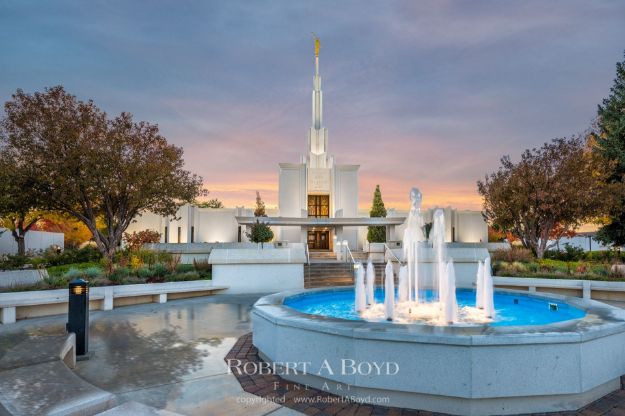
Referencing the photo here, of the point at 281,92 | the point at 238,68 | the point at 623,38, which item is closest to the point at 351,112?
the point at 281,92

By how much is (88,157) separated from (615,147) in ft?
90.2

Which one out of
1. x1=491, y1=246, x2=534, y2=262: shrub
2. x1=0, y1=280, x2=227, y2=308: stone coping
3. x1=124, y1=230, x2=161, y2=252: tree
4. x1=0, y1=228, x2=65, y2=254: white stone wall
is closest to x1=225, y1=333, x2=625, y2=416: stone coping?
x1=0, y1=280, x2=227, y2=308: stone coping

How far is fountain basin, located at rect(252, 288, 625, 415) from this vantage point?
4137mm

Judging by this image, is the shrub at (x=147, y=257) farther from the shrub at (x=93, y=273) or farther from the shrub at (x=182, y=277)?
the shrub at (x=93, y=273)

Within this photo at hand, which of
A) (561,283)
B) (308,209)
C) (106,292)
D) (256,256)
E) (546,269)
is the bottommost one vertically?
(561,283)

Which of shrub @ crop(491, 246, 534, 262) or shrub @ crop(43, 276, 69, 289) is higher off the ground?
shrub @ crop(491, 246, 534, 262)

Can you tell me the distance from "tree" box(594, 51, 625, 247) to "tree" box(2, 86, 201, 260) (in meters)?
24.0

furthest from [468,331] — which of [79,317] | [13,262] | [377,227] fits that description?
[377,227]

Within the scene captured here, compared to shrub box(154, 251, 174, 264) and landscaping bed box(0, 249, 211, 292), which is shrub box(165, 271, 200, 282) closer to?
landscaping bed box(0, 249, 211, 292)

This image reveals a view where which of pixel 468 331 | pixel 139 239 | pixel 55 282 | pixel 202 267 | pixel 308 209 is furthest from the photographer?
pixel 308 209

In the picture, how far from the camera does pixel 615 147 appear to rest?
20.8 meters

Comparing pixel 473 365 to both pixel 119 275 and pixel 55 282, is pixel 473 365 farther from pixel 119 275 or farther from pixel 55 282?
pixel 119 275

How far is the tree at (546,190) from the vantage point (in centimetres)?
2058

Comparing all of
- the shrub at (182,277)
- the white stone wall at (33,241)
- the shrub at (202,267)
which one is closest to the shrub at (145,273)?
the shrub at (182,277)
